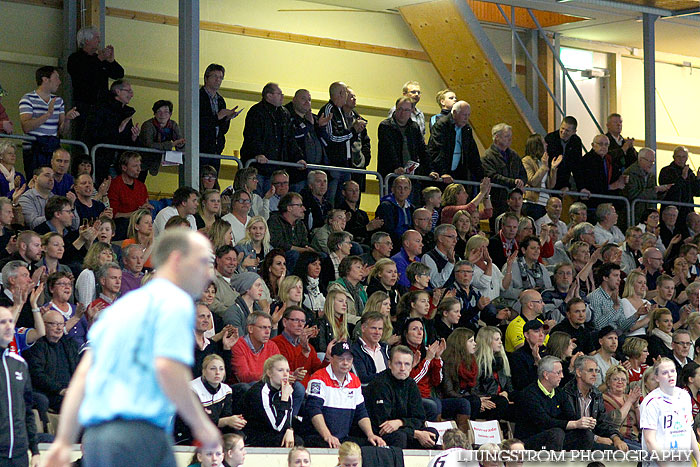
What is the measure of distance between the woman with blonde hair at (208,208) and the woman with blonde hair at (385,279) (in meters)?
1.56

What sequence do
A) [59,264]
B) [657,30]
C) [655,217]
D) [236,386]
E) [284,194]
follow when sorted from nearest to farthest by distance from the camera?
[236,386] < [59,264] < [284,194] < [655,217] < [657,30]

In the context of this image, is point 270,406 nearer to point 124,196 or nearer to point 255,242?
point 255,242

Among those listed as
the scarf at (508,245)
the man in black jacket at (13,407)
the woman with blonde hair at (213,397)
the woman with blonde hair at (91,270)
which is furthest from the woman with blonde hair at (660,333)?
the man in black jacket at (13,407)

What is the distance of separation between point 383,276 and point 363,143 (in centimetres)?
267

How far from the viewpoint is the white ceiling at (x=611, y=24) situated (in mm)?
14562

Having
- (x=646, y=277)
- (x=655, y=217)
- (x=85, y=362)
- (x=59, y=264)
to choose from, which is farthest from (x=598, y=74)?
(x=85, y=362)

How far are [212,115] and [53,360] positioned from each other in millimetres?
4584

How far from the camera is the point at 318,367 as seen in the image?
9430 millimetres

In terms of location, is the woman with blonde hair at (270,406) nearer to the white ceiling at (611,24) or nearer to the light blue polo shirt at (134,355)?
the light blue polo shirt at (134,355)

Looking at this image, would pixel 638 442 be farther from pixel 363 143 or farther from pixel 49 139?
pixel 49 139

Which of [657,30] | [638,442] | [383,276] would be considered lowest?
[638,442]

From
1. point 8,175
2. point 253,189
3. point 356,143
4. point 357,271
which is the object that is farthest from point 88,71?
point 357,271

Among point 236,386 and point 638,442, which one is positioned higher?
point 236,386

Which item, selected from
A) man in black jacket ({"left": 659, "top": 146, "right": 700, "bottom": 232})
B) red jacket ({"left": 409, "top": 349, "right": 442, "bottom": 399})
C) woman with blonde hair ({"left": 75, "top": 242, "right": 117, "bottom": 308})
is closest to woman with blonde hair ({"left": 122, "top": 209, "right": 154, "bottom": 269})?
woman with blonde hair ({"left": 75, "top": 242, "right": 117, "bottom": 308})
